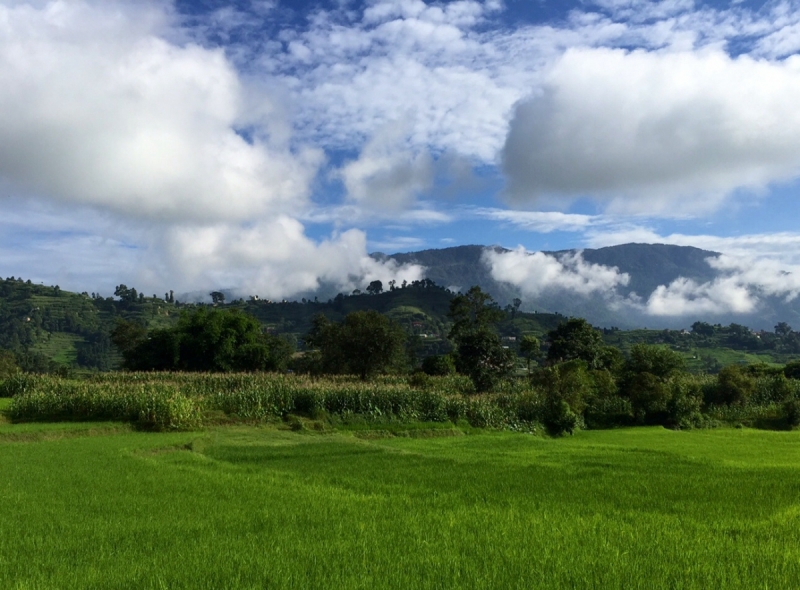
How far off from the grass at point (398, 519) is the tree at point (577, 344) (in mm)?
30010

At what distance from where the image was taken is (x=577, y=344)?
4762 centimetres

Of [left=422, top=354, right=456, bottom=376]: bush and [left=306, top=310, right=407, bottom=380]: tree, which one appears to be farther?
[left=422, top=354, right=456, bottom=376]: bush

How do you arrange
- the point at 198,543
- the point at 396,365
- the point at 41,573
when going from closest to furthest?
the point at 41,573 < the point at 198,543 < the point at 396,365

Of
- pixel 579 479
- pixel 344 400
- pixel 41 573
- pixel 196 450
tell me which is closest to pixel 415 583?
pixel 41 573

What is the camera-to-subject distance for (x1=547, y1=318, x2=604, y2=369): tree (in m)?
47.6

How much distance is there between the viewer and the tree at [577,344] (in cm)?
4759

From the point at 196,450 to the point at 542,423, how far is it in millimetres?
16103

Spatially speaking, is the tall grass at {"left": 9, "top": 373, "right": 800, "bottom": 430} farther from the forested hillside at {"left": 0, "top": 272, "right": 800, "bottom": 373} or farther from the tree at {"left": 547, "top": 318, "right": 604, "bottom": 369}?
the forested hillside at {"left": 0, "top": 272, "right": 800, "bottom": 373}

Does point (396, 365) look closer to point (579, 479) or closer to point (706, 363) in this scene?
point (579, 479)

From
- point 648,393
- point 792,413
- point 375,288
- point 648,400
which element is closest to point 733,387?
point 792,413

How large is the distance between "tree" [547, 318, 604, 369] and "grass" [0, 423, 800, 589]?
30010 mm

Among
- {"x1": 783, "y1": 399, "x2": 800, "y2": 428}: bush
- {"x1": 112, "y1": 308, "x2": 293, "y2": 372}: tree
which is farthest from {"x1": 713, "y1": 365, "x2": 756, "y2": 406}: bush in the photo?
{"x1": 112, "y1": 308, "x2": 293, "y2": 372}: tree

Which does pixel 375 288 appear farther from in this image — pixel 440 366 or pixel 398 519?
pixel 398 519

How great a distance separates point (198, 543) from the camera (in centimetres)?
808
